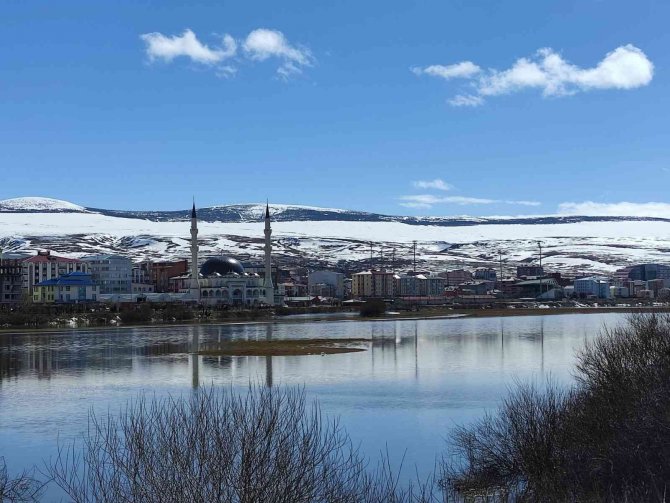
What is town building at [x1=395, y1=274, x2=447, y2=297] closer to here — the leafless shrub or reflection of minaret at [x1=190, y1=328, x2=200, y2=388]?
reflection of minaret at [x1=190, y1=328, x2=200, y2=388]

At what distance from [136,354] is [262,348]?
245 inches

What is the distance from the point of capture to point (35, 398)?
25.4 meters

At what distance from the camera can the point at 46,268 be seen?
120 meters

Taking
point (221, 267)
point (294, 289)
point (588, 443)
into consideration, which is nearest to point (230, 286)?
point (221, 267)

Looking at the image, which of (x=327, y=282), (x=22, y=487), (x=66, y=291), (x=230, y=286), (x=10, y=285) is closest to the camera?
(x=22, y=487)

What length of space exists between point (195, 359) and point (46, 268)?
89.0 m

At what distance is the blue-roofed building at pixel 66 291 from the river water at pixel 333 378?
52.1 m

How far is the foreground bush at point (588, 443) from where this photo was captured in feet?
36.9

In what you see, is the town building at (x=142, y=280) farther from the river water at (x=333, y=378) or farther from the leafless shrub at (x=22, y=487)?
the leafless shrub at (x=22, y=487)

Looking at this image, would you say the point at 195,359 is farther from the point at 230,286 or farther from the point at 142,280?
the point at 142,280

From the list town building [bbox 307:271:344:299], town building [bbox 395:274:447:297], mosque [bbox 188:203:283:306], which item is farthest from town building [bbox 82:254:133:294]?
town building [bbox 395:274:447:297]

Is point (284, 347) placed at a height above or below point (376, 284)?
below

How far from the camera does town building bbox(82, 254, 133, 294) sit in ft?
398

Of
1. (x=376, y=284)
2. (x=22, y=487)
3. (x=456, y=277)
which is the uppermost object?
(x=456, y=277)
